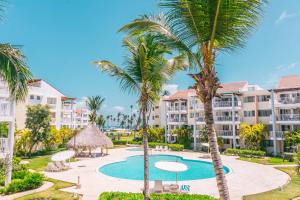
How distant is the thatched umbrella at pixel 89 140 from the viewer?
32.3 metres

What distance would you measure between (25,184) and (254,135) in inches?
1088

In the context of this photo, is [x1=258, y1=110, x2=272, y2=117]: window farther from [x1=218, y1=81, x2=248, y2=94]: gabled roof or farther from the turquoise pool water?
the turquoise pool water

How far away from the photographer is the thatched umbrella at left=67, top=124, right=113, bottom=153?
32.3 meters

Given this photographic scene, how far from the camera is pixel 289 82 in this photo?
113ft

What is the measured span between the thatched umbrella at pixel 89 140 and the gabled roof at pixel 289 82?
2408 centimetres

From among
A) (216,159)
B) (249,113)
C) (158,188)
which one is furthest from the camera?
(249,113)

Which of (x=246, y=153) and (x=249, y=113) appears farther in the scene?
(x=249, y=113)

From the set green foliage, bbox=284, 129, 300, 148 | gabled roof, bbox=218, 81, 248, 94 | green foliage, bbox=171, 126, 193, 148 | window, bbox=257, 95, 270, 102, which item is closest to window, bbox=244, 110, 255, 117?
window, bbox=257, 95, 270, 102

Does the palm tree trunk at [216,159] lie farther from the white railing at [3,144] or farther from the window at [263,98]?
the window at [263,98]

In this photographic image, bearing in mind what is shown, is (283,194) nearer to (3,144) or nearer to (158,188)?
(158,188)

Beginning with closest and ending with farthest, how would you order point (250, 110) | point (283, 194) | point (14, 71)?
point (14, 71) → point (283, 194) → point (250, 110)

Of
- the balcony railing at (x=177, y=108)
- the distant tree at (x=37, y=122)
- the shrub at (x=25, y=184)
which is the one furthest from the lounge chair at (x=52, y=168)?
the balcony railing at (x=177, y=108)

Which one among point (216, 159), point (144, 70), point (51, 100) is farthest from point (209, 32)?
point (51, 100)

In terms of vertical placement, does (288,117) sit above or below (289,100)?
below
